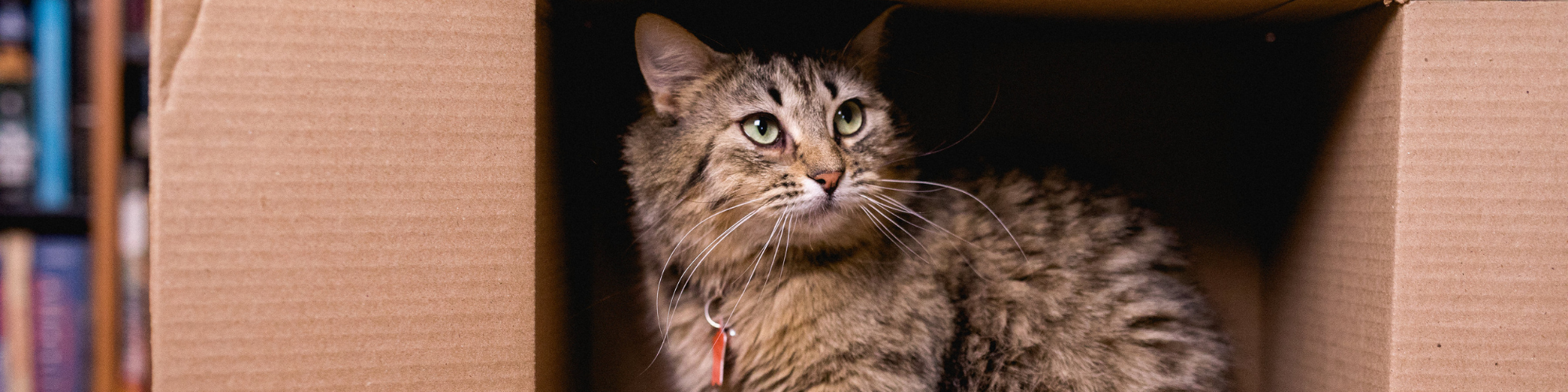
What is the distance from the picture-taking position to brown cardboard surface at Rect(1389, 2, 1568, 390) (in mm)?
957

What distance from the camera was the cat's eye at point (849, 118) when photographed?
3.86 feet

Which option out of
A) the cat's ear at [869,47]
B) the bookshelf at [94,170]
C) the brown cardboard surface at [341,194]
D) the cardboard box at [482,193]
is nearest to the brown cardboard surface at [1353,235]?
the cardboard box at [482,193]

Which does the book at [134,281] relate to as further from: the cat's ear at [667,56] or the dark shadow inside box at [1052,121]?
the cat's ear at [667,56]

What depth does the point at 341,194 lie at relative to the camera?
2.91 feet

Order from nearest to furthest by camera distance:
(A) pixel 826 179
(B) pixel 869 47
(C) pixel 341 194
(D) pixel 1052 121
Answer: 1. (C) pixel 341 194
2. (A) pixel 826 179
3. (B) pixel 869 47
4. (D) pixel 1052 121

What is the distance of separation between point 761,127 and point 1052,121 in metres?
0.72

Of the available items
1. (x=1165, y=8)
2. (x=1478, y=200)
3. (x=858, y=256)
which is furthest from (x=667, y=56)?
(x=1478, y=200)

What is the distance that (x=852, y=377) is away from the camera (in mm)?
1111

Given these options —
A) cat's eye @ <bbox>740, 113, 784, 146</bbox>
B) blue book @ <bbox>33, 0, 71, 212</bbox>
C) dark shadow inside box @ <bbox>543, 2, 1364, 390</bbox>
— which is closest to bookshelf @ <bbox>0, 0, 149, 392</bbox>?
blue book @ <bbox>33, 0, 71, 212</bbox>

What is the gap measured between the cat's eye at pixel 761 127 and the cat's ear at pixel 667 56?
111 mm

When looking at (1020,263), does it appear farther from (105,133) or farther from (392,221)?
(105,133)

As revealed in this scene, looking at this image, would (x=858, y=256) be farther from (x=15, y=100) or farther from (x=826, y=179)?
(x=15, y=100)

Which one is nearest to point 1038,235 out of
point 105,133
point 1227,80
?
point 1227,80

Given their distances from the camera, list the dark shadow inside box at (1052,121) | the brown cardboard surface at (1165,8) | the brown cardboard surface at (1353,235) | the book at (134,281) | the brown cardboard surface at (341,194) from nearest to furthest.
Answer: the brown cardboard surface at (341,194), the brown cardboard surface at (1353,235), the brown cardboard surface at (1165,8), the book at (134,281), the dark shadow inside box at (1052,121)
